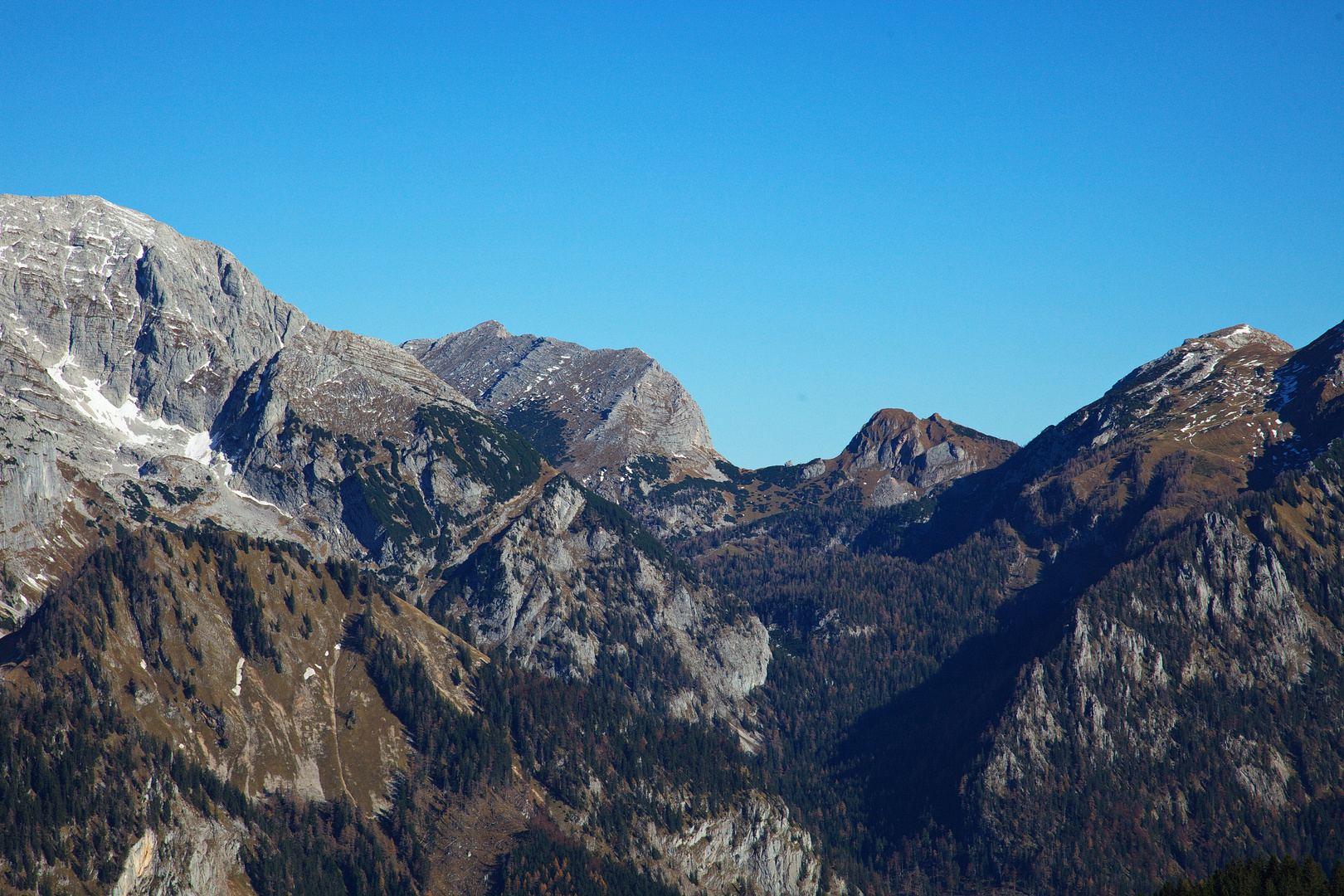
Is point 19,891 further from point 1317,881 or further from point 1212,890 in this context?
point 1317,881

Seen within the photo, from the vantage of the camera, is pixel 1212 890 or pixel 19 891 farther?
pixel 19 891

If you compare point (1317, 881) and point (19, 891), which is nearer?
point (1317, 881)

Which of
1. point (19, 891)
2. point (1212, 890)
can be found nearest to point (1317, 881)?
point (1212, 890)
